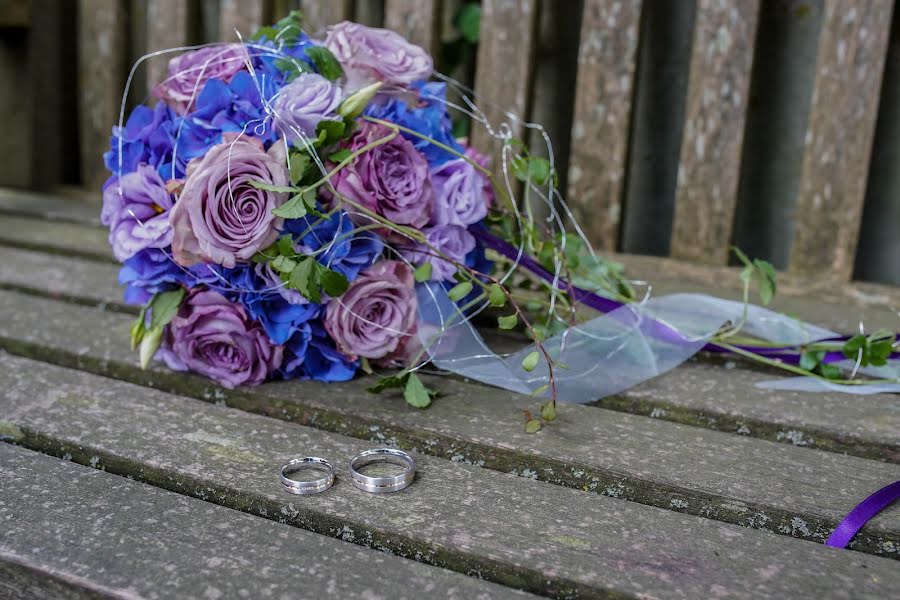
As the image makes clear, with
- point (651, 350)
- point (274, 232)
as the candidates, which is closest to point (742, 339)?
point (651, 350)

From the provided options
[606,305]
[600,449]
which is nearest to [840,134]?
[606,305]

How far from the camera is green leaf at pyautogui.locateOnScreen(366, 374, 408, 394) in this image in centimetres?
102

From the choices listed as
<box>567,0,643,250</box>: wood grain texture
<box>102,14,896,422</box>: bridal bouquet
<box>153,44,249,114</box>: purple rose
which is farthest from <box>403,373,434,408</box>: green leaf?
<box>567,0,643,250</box>: wood grain texture

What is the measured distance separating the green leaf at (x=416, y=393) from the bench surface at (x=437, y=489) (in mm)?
13

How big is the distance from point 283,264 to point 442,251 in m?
0.22

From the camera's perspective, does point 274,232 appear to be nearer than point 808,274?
Yes

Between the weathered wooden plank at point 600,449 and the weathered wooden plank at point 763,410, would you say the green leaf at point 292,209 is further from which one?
the weathered wooden plank at point 763,410

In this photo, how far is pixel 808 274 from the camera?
5.53 ft

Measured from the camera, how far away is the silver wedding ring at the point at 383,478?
0.81 meters

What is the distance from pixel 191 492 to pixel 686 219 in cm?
124

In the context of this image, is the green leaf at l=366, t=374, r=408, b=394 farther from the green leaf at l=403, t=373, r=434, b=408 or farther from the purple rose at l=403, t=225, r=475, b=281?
the purple rose at l=403, t=225, r=475, b=281

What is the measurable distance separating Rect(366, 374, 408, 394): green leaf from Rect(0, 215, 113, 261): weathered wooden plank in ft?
3.12

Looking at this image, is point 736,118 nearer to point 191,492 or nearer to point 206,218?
point 206,218

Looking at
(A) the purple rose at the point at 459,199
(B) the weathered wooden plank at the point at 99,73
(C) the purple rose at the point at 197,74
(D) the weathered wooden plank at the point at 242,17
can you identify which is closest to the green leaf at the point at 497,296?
(A) the purple rose at the point at 459,199
